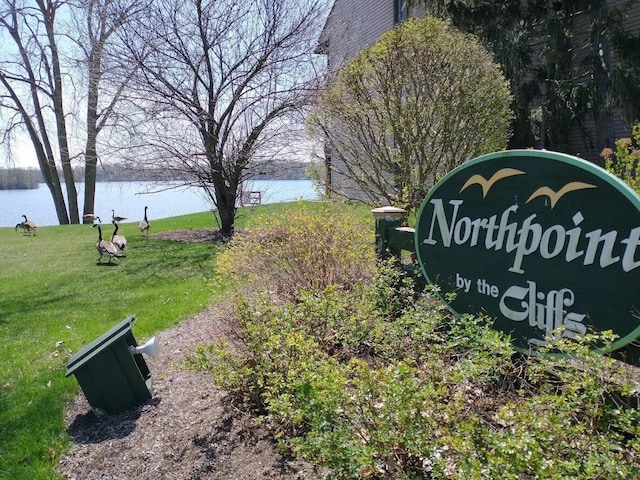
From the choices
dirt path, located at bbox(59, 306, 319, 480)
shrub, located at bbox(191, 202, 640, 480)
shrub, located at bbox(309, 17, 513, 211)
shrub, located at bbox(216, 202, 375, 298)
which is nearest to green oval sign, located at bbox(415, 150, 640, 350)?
shrub, located at bbox(191, 202, 640, 480)

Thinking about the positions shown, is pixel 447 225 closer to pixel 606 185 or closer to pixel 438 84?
pixel 606 185

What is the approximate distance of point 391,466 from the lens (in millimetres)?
2025

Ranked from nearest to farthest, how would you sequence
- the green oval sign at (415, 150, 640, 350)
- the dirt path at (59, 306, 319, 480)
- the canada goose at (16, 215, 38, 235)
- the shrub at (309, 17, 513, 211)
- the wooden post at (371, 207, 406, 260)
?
the green oval sign at (415, 150, 640, 350) < the dirt path at (59, 306, 319, 480) < the wooden post at (371, 207, 406, 260) < the shrub at (309, 17, 513, 211) < the canada goose at (16, 215, 38, 235)

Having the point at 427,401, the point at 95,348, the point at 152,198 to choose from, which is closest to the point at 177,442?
the point at 95,348

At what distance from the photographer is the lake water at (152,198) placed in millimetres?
11570

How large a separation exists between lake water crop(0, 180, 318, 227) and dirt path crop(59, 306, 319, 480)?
Result: 3.48m

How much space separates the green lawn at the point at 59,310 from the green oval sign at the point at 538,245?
255 centimetres

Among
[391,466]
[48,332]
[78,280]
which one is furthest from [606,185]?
[78,280]

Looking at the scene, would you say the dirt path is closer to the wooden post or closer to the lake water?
the wooden post

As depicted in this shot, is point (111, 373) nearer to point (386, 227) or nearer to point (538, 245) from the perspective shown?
point (386, 227)

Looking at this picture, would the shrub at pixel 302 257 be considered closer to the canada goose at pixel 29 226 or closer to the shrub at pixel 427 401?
the shrub at pixel 427 401

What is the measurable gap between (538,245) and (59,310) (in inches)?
243

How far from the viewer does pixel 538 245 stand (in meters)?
2.60

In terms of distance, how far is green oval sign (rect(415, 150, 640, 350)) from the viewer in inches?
88.9
